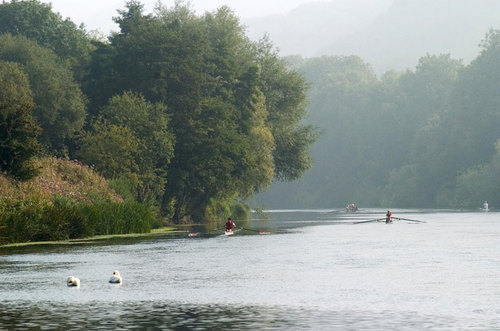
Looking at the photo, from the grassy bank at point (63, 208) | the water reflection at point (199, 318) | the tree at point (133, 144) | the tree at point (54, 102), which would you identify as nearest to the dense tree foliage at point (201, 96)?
the tree at point (133, 144)

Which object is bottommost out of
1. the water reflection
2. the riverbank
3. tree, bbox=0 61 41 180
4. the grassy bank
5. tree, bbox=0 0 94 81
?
the water reflection

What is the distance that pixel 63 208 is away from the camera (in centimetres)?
6688

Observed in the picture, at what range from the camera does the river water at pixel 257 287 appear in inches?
1053

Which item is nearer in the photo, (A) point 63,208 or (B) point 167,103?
(A) point 63,208

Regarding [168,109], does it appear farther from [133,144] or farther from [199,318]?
[199,318]

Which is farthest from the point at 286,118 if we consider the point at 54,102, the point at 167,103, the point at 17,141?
the point at 17,141

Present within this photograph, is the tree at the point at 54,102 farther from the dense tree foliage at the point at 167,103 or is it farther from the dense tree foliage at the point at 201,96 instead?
the dense tree foliage at the point at 201,96

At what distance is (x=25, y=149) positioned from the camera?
234ft

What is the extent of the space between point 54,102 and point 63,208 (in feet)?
109

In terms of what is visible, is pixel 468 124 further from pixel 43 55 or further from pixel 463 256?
pixel 463 256

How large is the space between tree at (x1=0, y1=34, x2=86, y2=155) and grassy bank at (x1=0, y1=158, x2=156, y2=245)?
16.0 metres

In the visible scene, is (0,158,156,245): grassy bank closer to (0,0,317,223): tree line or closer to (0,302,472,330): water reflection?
(0,0,317,223): tree line

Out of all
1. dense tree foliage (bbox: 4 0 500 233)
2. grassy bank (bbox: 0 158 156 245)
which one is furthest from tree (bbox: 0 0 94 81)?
grassy bank (bbox: 0 158 156 245)

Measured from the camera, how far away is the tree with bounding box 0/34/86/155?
98625 millimetres
